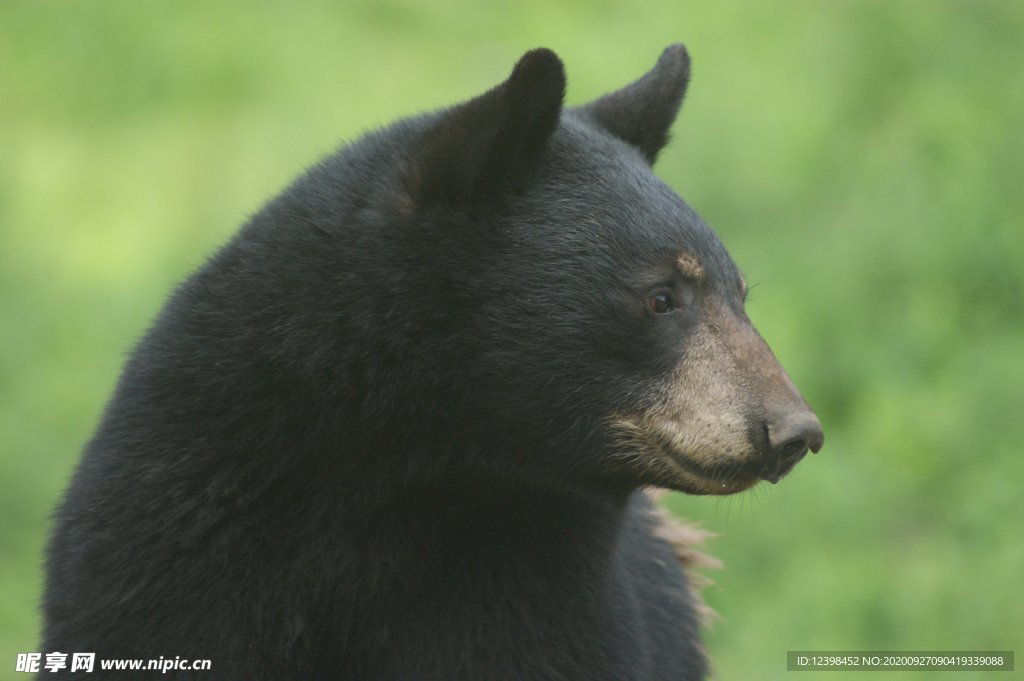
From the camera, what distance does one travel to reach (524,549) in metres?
4.12

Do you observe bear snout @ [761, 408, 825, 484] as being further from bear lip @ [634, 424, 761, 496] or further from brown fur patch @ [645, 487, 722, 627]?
brown fur patch @ [645, 487, 722, 627]

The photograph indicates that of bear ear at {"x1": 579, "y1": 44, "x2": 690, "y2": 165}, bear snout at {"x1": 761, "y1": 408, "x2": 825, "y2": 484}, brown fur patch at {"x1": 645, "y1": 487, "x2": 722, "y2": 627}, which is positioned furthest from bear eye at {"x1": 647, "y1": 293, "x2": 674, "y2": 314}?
brown fur patch at {"x1": 645, "y1": 487, "x2": 722, "y2": 627}

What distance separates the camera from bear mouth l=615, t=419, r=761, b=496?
3.86 meters

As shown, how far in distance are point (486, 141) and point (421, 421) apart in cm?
79

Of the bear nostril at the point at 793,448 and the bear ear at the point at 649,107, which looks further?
the bear ear at the point at 649,107

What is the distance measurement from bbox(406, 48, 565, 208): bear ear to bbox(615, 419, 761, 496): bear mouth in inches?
30.4

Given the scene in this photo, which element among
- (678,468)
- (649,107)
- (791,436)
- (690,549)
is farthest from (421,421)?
(690,549)

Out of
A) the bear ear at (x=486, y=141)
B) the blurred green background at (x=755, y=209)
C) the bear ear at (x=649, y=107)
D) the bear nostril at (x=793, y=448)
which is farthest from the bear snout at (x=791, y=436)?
the blurred green background at (x=755, y=209)

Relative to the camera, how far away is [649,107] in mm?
4656

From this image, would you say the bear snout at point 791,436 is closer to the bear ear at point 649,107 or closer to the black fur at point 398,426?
the black fur at point 398,426

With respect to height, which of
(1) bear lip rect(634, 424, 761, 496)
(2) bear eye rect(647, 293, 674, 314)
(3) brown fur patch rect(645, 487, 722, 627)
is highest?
(2) bear eye rect(647, 293, 674, 314)

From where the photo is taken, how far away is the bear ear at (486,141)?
3.87 metres

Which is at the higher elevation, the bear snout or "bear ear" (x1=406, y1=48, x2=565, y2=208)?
"bear ear" (x1=406, y1=48, x2=565, y2=208)

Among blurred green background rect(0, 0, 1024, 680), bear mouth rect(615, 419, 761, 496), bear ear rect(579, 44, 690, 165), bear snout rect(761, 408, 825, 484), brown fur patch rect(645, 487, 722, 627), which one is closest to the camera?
bear snout rect(761, 408, 825, 484)
